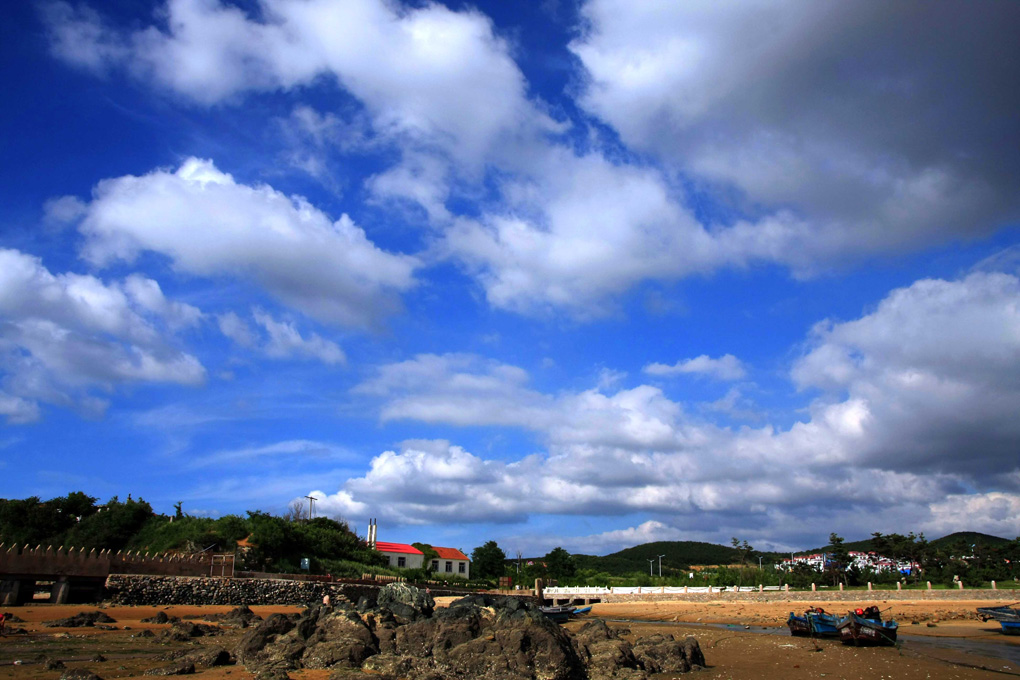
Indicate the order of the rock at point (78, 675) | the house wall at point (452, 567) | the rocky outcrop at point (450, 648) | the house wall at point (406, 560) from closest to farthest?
the rock at point (78, 675), the rocky outcrop at point (450, 648), the house wall at point (406, 560), the house wall at point (452, 567)

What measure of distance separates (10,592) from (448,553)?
73002mm

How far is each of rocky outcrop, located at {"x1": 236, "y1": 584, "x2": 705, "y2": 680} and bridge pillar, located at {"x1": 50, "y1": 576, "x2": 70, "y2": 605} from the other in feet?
68.9

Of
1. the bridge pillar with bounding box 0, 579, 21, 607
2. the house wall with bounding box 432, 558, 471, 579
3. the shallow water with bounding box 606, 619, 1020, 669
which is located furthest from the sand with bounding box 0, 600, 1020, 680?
the house wall with bounding box 432, 558, 471, 579

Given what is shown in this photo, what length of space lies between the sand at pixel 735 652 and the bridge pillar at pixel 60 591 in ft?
7.33

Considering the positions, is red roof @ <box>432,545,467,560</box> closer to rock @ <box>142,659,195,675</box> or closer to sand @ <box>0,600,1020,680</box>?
sand @ <box>0,600,1020,680</box>

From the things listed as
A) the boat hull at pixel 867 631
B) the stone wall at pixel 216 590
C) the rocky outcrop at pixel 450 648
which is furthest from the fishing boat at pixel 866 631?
the stone wall at pixel 216 590

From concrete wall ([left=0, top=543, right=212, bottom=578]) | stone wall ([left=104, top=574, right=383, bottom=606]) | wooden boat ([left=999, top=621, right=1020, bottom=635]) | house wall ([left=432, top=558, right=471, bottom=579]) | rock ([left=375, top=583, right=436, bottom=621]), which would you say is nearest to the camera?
rock ([left=375, top=583, right=436, bottom=621])

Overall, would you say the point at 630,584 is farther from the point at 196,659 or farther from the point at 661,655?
the point at 196,659

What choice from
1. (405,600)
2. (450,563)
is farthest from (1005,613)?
(450,563)

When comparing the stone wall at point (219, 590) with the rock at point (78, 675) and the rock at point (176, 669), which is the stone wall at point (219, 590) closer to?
the rock at point (176, 669)

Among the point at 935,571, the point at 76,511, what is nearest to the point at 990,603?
the point at 935,571

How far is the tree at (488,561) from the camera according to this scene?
9394 cm

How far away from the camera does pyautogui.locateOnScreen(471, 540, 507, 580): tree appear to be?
93.9 m

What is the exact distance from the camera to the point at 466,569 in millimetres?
100062
